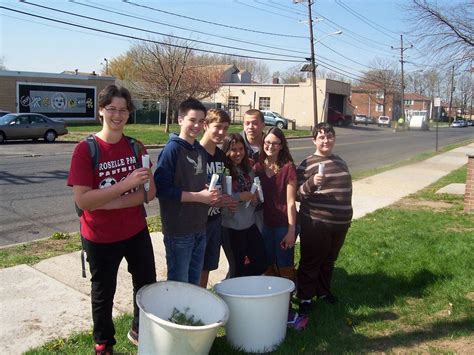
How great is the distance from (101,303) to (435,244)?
456cm

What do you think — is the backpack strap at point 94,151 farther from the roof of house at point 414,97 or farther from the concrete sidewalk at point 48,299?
the roof of house at point 414,97

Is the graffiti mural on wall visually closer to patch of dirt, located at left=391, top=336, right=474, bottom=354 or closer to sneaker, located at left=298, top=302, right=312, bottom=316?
sneaker, located at left=298, top=302, right=312, bottom=316

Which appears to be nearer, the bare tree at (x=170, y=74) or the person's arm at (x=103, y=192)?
the person's arm at (x=103, y=192)

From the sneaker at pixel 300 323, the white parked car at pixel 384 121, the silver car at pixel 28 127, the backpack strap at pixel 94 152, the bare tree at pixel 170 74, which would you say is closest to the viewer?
the backpack strap at pixel 94 152

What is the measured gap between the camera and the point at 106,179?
2.91m

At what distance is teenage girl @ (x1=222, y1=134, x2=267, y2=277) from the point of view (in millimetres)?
3809

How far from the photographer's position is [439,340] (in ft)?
12.0

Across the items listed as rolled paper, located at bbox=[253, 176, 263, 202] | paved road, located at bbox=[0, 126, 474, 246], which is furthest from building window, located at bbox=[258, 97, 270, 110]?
rolled paper, located at bbox=[253, 176, 263, 202]

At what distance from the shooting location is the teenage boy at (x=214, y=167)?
11.6ft

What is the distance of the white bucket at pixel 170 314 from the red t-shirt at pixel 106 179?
405 millimetres

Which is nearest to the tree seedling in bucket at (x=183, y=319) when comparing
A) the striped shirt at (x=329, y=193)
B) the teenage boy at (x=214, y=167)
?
the teenage boy at (x=214, y=167)

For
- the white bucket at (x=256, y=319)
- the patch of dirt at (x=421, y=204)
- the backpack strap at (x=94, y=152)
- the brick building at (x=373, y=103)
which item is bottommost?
the patch of dirt at (x=421, y=204)

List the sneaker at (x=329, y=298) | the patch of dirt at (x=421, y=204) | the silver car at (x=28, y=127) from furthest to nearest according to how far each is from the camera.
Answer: the silver car at (x=28, y=127), the patch of dirt at (x=421, y=204), the sneaker at (x=329, y=298)

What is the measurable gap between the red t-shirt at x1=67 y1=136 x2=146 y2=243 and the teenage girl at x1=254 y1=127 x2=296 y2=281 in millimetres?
1299
